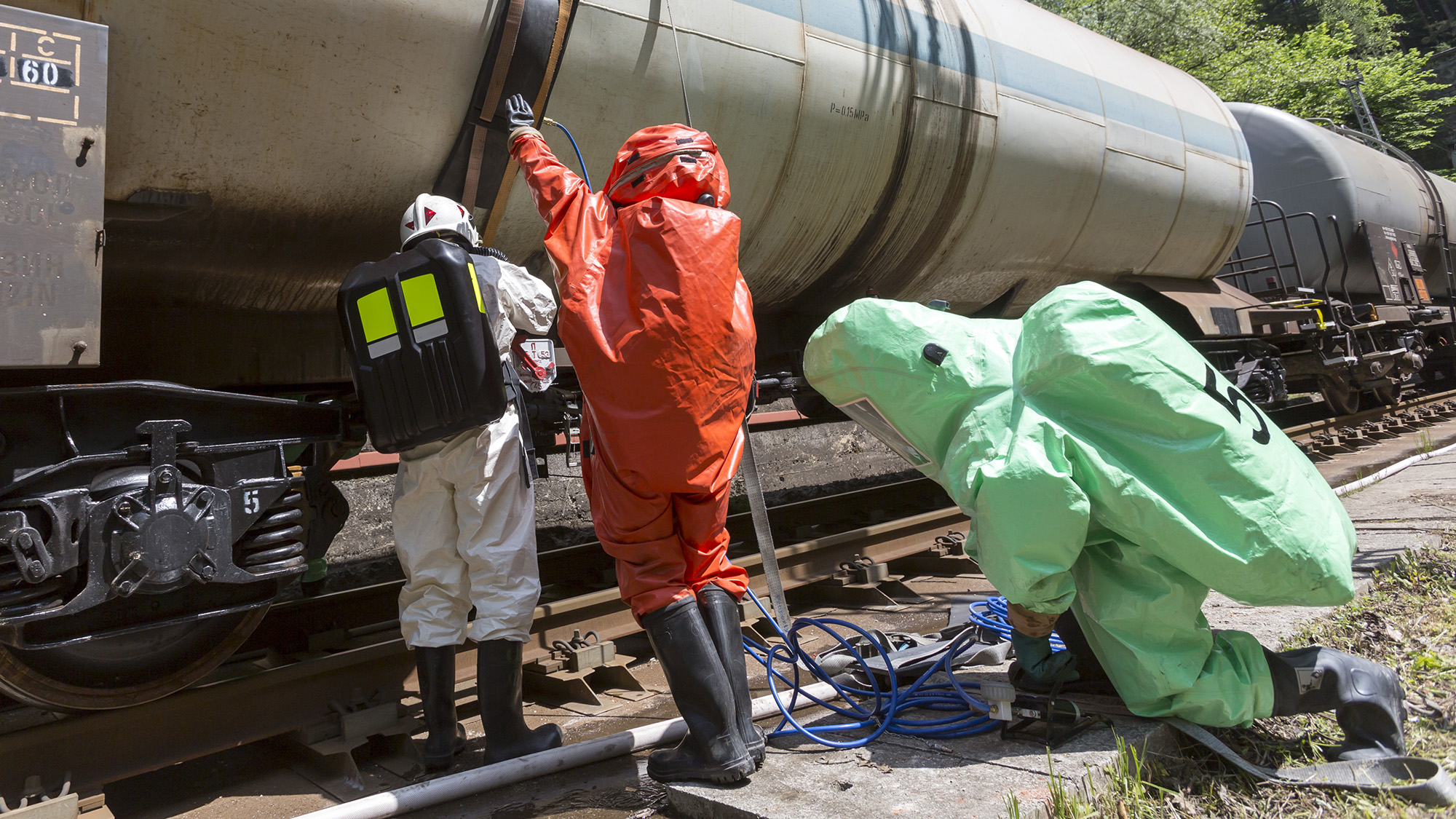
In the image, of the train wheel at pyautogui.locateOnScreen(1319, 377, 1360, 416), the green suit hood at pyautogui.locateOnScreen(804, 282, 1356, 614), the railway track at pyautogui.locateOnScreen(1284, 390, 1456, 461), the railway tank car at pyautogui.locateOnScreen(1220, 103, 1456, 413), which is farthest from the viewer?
the train wheel at pyautogui.locateOnScreen(1319, 377, 1360, 416)

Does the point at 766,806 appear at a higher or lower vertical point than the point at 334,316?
lower

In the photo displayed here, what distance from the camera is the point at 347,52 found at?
2527 millimetres

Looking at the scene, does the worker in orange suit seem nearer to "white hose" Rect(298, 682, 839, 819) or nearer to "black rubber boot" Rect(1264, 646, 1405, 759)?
"white hose" Rect(298, 682, 839, 819)

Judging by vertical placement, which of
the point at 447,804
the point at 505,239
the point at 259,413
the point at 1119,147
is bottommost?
the point at 447,804

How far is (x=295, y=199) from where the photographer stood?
2695 mm

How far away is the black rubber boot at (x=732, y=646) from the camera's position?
7.41 ft

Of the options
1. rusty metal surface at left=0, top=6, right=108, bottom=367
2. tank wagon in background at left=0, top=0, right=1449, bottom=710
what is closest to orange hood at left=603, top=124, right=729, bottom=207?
tank wagon in background at left=0, top=0, right=1449, bottom=710

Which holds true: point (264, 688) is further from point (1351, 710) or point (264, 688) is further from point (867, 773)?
point (1351, 710)

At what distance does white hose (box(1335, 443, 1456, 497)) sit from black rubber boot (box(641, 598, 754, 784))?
502 centimetres

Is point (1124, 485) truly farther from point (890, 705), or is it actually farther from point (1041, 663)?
point (890, 705)

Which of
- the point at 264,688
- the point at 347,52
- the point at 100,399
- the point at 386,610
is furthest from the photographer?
the point at 386,610

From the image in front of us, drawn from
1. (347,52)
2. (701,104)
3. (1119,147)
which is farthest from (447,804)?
(1119,147)

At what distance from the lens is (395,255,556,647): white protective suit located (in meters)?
2.60

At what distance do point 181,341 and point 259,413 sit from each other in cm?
60
